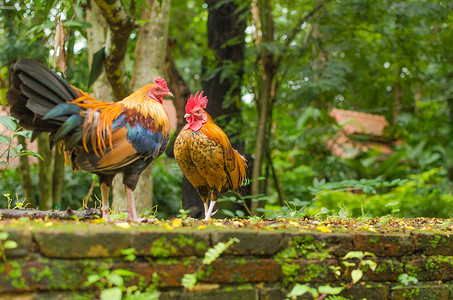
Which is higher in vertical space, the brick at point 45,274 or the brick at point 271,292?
the brick at point 45,274

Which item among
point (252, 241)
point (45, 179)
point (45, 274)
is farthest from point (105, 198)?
point (45, 179)

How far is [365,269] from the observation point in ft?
8.64

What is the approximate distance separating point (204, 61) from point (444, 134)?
9.76 m

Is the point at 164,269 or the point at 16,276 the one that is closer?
the point at 16,276

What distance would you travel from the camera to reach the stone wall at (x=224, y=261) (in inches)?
81.2

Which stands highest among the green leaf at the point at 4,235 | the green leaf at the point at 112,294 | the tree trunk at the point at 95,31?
the tree trunk at the point at 95,31

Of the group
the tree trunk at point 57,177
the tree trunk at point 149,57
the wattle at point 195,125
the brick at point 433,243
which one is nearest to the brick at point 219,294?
the brick at point 433,243

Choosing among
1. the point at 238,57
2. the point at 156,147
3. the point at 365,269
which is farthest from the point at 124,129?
the point at 238,57

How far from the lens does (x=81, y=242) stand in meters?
2.13

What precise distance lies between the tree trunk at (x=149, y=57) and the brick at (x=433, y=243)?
318 centimetres

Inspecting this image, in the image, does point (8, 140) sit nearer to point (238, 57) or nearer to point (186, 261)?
point (186, 261)

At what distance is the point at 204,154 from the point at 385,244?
1496mm

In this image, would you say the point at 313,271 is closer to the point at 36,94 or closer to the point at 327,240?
the point at 327,240

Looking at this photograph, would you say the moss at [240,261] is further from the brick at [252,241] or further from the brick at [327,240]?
the brick at [327,240]
